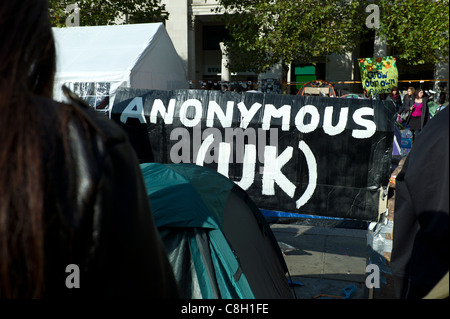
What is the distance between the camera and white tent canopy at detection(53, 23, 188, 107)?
28.4ft

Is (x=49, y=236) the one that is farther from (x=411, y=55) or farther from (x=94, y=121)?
(x=411, y=55)

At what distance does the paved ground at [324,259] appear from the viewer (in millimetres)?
4496

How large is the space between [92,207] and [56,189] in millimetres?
75

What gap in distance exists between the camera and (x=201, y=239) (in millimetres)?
3049

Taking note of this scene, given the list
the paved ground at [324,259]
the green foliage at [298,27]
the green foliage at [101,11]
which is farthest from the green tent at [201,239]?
the green foliage at [298,27]

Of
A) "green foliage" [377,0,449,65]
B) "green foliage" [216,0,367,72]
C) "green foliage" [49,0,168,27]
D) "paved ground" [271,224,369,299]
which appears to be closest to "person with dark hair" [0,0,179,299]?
"paved ground" [271,224,369,299]

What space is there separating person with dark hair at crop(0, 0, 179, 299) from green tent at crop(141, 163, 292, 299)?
2112 millimetres

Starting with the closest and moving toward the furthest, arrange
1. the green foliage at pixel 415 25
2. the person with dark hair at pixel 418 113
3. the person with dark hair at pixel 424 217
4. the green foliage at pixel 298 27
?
the person with dark hair at pixel 424 217
the person with dark hair at pixel 418 113
the green foliage at pixel 415 25
the green foliage at pixel 298 27

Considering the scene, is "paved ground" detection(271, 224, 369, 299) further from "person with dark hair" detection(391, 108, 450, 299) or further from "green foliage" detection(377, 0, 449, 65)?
"green foliage" detection(377, 0, 449, 65)

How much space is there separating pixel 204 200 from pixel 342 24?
1706 centimetres

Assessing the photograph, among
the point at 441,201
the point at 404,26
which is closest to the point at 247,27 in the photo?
the point at 404,26

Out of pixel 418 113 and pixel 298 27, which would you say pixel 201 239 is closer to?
pixel 418 113

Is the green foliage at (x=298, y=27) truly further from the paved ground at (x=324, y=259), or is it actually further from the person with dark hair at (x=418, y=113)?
the paved ground at (x=324, y=259)

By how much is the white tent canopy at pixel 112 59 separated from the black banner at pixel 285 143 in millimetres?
3025
